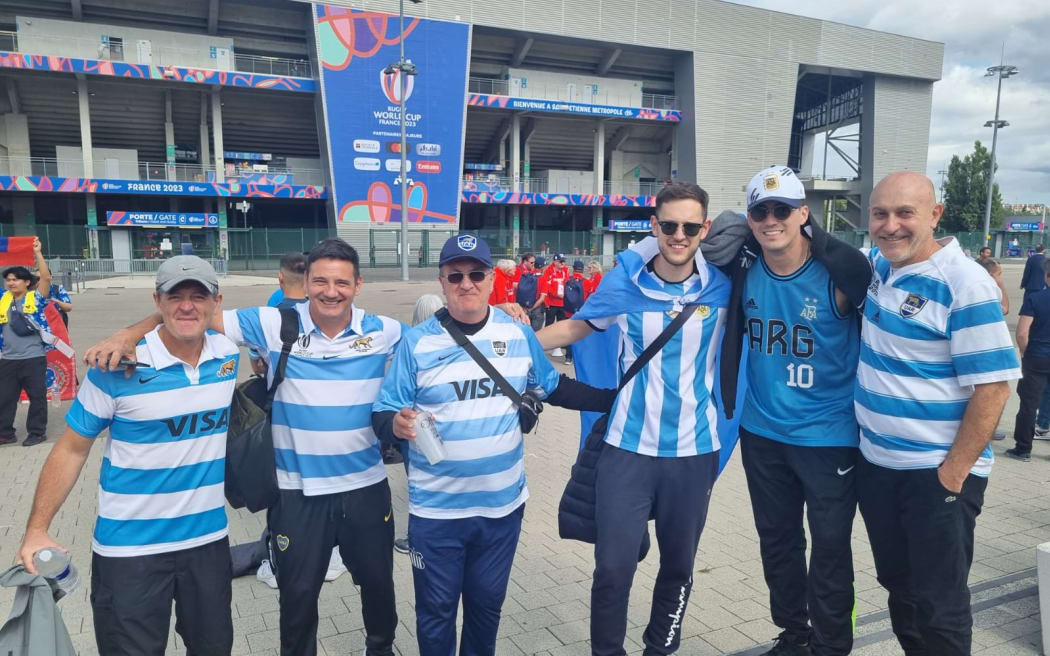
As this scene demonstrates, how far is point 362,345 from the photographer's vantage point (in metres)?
2.96

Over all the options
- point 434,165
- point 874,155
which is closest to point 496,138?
point 434,165

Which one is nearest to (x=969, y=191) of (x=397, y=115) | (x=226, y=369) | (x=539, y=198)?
(x=539, y=198)

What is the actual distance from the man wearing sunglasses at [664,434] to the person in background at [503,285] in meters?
8.15

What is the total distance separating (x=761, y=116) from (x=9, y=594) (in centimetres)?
4765

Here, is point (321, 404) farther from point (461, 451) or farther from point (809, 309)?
point (809, 309)

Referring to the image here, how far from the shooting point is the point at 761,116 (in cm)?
4456

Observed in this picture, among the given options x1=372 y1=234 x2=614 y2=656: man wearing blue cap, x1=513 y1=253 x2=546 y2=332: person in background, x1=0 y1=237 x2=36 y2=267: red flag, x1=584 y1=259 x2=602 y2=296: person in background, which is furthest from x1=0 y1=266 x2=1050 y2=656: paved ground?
x1=584 y1=259 x2=602 y2=296: person in background

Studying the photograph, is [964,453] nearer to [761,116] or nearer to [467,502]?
[467,502]

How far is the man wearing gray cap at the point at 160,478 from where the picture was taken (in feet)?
7.93

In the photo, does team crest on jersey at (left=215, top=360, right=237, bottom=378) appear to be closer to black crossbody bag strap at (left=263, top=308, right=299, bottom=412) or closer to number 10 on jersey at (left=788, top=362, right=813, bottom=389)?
black crossbody bag strap at (left=263, top=308, right=299, bottom=412)

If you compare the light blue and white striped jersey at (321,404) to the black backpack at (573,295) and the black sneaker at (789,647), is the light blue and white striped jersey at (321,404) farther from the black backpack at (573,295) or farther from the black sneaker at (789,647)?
the black backpack at (573,295)

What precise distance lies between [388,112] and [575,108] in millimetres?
11775

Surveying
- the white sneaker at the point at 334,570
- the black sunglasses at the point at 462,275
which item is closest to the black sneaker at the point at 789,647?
the black sunglasses at the point at 462,275

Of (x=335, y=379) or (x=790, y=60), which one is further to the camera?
(x=790, y=60)
